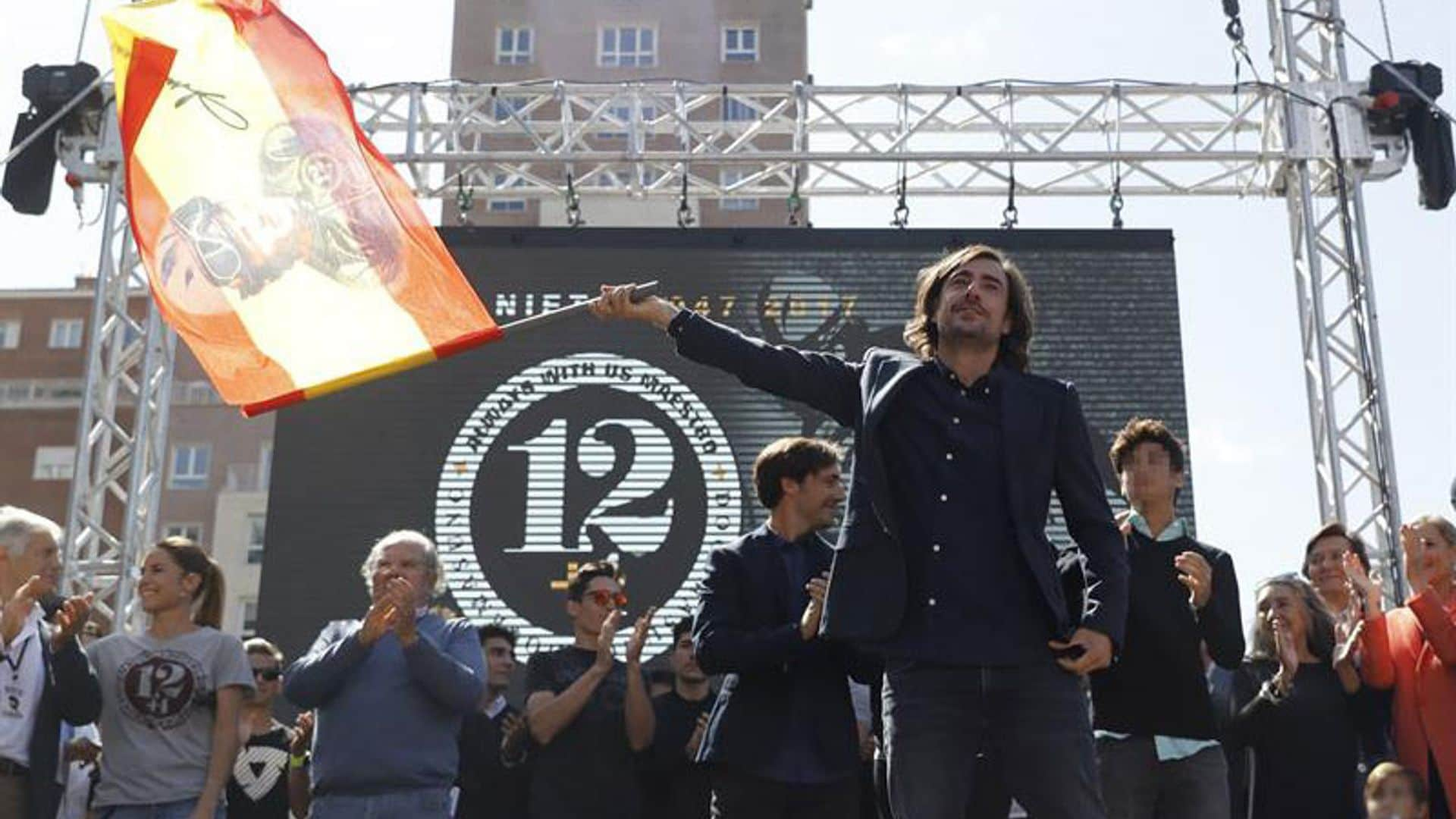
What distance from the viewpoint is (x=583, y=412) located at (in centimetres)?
973

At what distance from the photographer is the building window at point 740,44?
111 feet

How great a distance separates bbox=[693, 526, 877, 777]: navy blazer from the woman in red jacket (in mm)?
1802

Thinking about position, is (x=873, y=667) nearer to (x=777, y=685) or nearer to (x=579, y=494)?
(x=777, y=685)

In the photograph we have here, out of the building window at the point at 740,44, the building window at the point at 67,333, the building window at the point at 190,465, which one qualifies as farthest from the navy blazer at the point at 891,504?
the building window at the point at 67,333

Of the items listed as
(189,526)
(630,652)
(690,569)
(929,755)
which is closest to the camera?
(929,755)

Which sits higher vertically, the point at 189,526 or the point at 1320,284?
the point at 189,526

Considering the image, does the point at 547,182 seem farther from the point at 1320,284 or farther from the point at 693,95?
the point at 1320,284

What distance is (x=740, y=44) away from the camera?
33906mm

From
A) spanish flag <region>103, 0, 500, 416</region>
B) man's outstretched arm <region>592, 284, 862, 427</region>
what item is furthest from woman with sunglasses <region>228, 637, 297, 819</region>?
man's outstretched arm <region>592, 284, 862, 427</region>

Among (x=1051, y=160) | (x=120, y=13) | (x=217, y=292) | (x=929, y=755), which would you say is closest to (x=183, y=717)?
(x=217, y=292)

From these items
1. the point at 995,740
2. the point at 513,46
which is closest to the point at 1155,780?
the point at 995,740

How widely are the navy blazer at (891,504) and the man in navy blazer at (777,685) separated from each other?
0.73m

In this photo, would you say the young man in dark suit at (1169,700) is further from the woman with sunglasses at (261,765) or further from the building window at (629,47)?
the building window at (629,47)

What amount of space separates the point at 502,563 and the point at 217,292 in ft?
14.3
